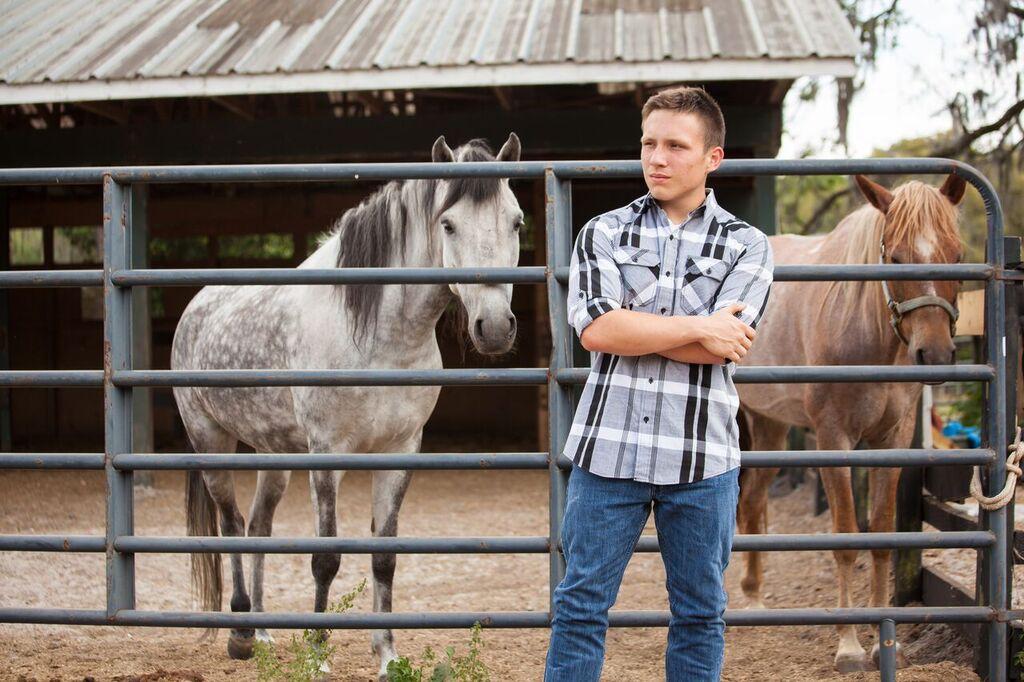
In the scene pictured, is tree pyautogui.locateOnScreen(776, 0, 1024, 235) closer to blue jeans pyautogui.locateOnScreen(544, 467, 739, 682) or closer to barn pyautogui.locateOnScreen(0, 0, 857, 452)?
barn pyautogui.locateOnScreen(0, 0, 857, 452)

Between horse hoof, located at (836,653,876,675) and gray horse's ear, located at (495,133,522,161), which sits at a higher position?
gray horse's ear, located at (495,133,522,161)

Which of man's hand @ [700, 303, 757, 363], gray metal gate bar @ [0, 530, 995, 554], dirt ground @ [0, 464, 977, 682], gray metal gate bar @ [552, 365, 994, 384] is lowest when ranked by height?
dirt ground @ [0, 464, 977, 682]

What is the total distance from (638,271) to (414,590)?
3.69 meters

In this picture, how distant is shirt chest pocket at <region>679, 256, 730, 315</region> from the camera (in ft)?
6.93

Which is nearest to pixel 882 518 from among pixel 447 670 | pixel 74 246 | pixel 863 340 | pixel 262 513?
pixel 863 340

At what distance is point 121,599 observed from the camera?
3.05 metres

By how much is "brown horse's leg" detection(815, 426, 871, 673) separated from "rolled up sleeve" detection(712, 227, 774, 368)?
1.87m

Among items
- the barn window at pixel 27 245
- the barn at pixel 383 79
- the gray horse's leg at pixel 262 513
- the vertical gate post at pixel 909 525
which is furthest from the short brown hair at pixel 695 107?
the barn window at pixel 27 245

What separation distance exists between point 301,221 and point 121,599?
365 inches

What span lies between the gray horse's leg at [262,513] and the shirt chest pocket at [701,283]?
2524 millimetres

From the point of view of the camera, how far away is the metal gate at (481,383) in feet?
9.46

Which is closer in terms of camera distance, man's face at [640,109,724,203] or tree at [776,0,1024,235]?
man's face at [640,109,724,203]

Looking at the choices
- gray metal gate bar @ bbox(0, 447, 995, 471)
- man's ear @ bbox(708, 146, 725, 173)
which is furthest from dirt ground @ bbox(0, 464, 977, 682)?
man's ear @ bbox(708, 146, 725, 173)

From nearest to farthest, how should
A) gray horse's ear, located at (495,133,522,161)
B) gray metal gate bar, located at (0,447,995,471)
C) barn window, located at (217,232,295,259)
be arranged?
gray metal gate bar, located at (0,447,995,471)
gray horse's ear, located at (495,133,522,161)
barn window, located at (217,232,295,259)
